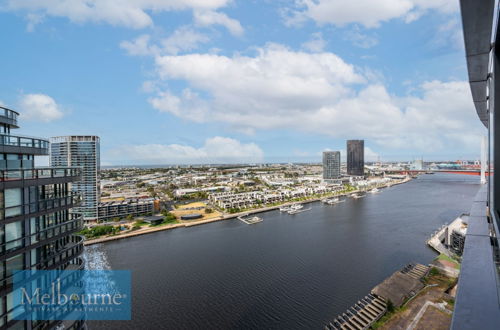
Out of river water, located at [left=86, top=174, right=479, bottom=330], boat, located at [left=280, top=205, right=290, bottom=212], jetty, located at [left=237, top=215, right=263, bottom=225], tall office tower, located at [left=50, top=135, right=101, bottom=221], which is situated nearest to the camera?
river water, located at [left=86, top=174, right=479, bottom=330]

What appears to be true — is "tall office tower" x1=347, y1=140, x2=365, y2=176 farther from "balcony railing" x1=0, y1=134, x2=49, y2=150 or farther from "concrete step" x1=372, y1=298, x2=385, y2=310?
"balcony railing" x1=0, y1=134, x2=49, y2=150

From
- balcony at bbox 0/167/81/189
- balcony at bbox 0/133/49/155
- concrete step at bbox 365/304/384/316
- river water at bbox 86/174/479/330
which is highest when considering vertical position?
balcony at bbox 0/133/49/155

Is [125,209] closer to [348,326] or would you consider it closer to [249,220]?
[249,220]

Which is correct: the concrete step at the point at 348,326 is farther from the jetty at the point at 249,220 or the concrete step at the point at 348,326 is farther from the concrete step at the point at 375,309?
the jetty at the point at 249,220

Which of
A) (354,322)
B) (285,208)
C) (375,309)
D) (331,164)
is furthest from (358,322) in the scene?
(331,164)

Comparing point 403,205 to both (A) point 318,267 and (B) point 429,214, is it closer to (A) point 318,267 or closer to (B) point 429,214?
(B) point 429,214

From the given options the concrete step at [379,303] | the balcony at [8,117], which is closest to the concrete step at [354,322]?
the concrete step at [379,303]

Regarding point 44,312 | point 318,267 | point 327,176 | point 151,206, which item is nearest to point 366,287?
point 318,267

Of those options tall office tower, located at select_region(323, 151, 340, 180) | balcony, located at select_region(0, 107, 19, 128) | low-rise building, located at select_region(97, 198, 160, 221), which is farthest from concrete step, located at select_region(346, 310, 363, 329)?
tall office tower, located at select_region(323, 151, 340, 180)
